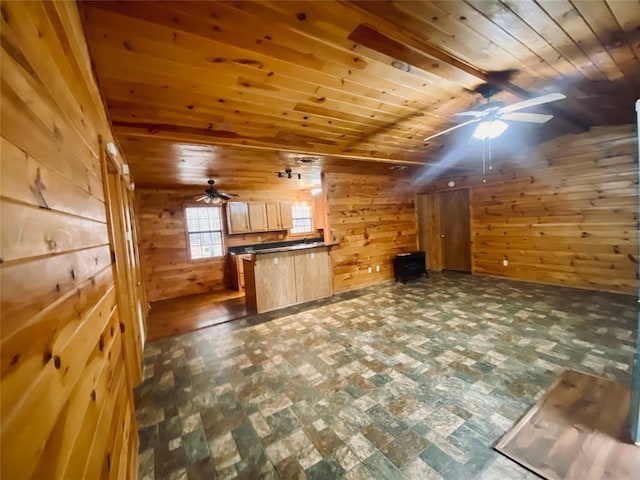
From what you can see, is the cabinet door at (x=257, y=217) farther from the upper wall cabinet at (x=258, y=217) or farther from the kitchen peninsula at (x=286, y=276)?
the kitchen peninsula at (x=286, y=276)

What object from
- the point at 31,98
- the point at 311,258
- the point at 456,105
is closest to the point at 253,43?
the point at 31,98

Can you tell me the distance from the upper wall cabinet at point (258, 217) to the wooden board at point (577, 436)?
5.92 meters

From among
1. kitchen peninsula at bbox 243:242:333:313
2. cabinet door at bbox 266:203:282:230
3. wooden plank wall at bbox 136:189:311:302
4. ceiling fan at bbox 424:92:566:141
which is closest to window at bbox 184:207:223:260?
wooden plank wall at bbox 136:189:311:302

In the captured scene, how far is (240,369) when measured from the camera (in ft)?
9.02

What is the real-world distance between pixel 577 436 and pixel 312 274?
3.88 m

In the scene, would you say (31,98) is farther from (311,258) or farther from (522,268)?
(522,268)

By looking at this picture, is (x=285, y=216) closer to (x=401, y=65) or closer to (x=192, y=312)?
(x=192, y=312)

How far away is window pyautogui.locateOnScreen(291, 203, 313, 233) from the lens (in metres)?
7.61

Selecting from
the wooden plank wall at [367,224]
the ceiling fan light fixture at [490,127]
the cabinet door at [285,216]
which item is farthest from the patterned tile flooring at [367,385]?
the cabinet door at [285,216]

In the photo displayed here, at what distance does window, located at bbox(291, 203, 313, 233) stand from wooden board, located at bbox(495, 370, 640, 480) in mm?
6272

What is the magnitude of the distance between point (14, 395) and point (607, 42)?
3.66m

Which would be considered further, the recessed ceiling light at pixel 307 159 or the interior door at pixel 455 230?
the interior door at pixel 455 230

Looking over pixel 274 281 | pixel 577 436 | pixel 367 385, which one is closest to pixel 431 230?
pixel 274 281

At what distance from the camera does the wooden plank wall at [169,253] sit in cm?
570
